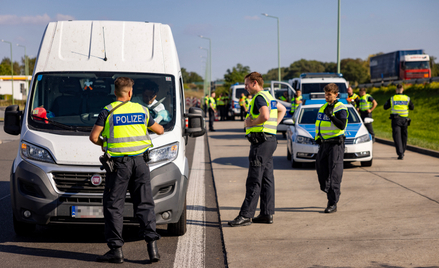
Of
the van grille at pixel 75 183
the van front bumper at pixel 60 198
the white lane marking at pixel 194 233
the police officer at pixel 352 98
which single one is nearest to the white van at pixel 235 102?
the police officer at pixel 352 98

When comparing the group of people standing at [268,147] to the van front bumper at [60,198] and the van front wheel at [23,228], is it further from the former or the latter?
the van front wheel at [23,228]

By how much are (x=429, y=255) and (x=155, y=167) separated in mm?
2780

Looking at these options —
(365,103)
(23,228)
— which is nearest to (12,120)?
(23,228)

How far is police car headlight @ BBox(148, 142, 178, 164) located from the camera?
525 cm

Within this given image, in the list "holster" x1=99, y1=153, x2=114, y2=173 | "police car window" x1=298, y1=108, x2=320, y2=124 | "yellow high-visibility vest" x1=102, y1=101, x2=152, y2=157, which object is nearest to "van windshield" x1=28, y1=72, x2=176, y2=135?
"yellow high-visibility vest" x1=102, y1=101, x2=152, y2=157

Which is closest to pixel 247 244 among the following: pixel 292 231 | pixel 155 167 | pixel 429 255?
pixel 292 231

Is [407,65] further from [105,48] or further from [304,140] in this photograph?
[105,48]

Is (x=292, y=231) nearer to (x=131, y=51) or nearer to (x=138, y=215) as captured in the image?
(x=138, y=215)

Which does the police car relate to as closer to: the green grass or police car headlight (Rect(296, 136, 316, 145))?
police car headlight (Rect(296, 136, 316, 145))

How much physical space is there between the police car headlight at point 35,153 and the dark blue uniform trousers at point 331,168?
3.68 meters

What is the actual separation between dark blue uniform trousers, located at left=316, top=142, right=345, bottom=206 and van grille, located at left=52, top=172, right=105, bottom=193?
3.24 metres

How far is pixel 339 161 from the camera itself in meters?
7.02

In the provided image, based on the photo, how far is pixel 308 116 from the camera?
1249 centimetres

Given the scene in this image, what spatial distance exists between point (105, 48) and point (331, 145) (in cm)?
328
